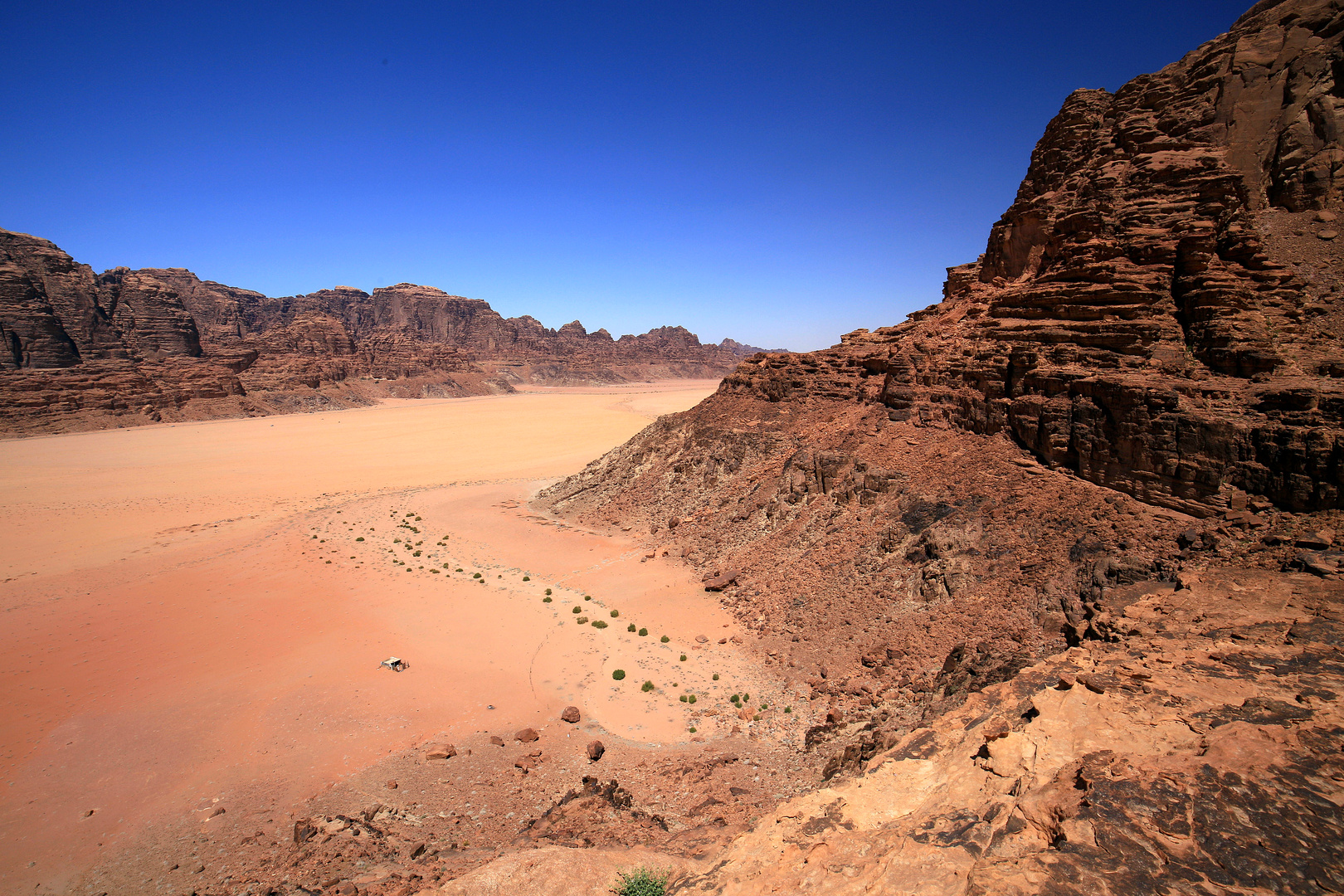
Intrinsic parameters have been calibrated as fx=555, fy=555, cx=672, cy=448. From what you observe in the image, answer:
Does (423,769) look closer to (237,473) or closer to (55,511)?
(55,511)

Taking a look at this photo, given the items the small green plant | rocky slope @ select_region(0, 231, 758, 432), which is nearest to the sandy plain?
the small green plant

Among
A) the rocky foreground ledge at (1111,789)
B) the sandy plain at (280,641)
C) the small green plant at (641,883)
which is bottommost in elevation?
the sandy plain at (280,641)

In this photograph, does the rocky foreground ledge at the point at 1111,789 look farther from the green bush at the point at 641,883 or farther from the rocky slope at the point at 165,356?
the rocky slope at the point at 165,356

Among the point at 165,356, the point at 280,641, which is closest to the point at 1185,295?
the point at 280,641

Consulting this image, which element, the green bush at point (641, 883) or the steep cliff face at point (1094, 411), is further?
the steep cliff face at point (1094, 411)

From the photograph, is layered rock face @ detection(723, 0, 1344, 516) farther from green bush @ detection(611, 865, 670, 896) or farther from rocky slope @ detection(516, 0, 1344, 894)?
green bush @ detection(611, 865, 670, 896)

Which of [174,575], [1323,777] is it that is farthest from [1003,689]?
[174,575]

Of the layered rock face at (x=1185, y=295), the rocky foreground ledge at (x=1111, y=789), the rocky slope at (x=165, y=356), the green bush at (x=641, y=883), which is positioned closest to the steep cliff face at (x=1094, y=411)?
the layered rock face at (x=1185, y=295)
